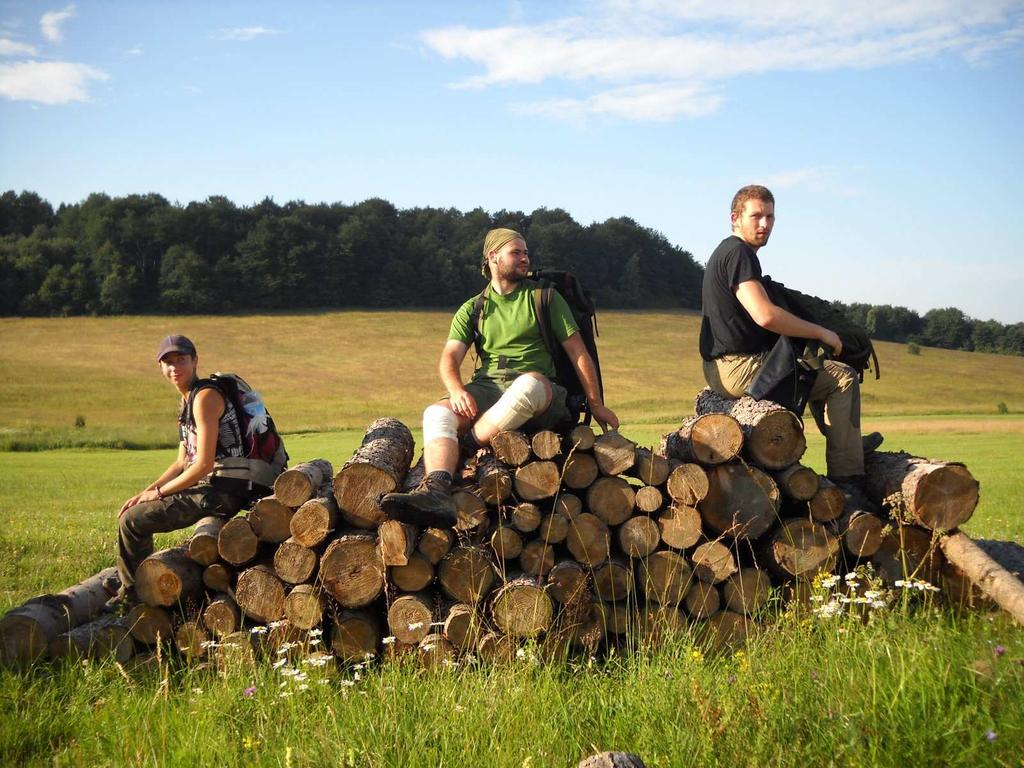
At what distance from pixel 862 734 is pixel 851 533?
8.04 feet

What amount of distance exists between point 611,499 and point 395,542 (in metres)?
1.32

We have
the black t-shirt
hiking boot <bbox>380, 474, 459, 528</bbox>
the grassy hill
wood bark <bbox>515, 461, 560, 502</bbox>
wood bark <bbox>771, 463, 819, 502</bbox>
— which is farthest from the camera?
the grassy hill

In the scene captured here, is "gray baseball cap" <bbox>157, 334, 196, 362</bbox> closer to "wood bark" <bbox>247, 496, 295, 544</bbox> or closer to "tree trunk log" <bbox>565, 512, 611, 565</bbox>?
"wood bark" <bbox>247, 496, 295, 544</bbox>

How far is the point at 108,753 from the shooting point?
3.98m

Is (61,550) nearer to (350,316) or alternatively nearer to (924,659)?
(924,659)

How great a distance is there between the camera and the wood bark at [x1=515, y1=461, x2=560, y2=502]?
5383mm

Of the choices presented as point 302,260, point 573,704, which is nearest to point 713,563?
point 573,704

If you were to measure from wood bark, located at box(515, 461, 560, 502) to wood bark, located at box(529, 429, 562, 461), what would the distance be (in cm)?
5

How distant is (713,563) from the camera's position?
5445mm

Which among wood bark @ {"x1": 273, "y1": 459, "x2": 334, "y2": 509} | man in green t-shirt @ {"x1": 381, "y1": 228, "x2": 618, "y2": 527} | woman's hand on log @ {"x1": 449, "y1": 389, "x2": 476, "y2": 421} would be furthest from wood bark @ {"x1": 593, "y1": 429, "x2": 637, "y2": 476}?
wood bark @ {"x1": 273, "y1": 459, "x2": 334, "y2": 509}

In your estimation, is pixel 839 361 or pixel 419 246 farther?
pixel 419 246

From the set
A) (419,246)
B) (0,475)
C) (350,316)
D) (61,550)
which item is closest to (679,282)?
(419,246)

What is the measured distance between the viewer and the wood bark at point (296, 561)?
5301mm

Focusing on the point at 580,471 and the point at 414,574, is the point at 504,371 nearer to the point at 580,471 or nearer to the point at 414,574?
the point at 580,471
